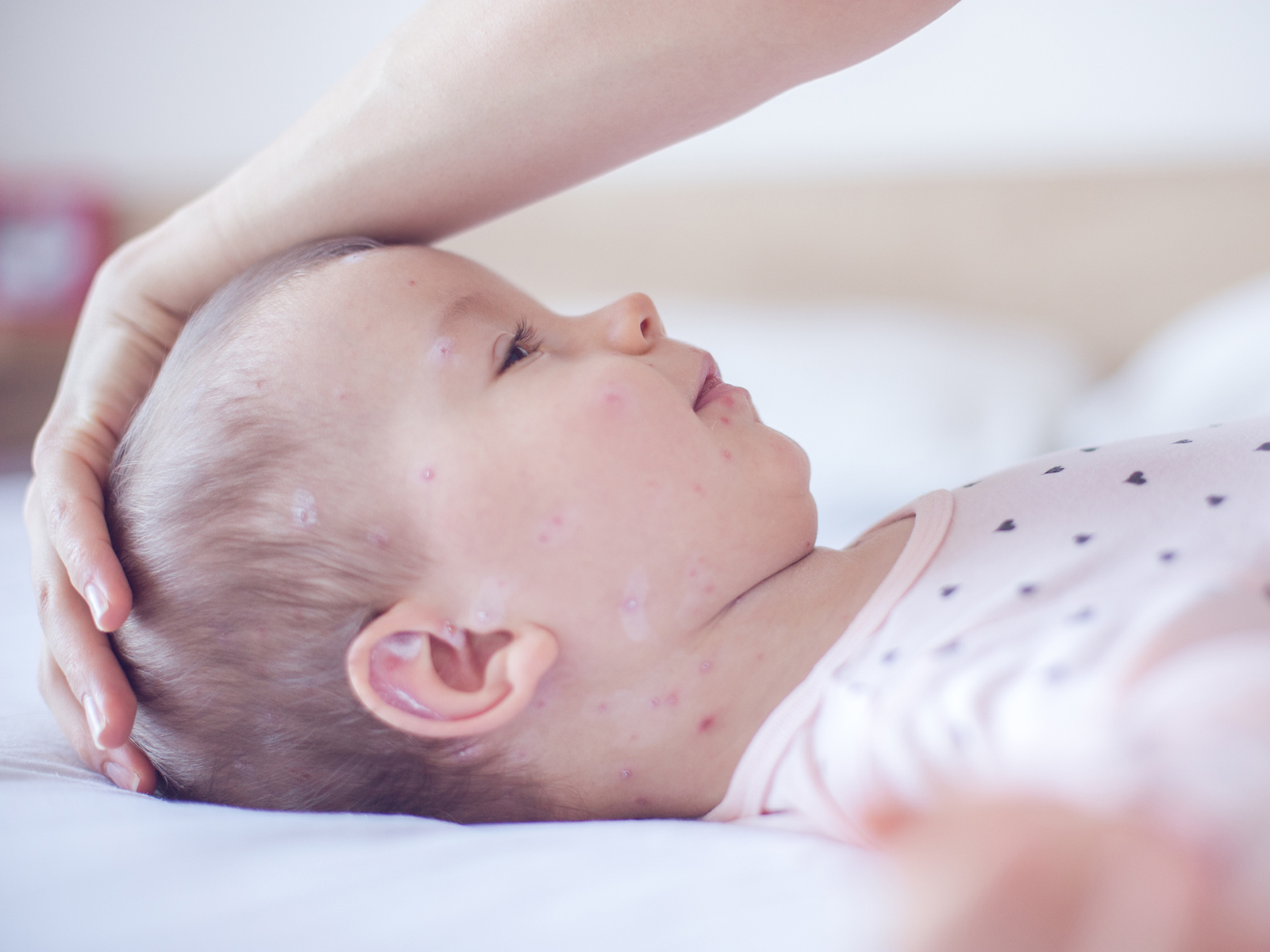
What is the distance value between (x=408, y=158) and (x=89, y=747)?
0.55 m

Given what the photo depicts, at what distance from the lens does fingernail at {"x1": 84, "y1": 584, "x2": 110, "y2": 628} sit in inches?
24.9

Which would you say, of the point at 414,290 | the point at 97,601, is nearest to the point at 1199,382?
the point at 414,290

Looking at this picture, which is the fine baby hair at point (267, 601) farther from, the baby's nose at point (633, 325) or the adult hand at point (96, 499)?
the baby's nose at point (633, 325)

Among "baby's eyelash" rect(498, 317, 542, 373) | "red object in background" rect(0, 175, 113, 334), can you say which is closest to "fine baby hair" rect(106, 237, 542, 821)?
"baby's eyelash" rect(498, 317, 542, 373)

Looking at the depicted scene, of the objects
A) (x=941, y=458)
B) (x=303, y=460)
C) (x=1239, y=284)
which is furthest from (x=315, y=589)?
(x=1239, y=284)

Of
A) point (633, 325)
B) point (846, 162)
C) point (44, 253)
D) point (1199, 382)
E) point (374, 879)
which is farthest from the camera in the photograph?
point (44, 253)

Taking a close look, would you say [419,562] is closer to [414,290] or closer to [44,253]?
[414,290]

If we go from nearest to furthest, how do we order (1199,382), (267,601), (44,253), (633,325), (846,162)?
(267,601), (633,325), (1199,382), (846,162), (44,253)

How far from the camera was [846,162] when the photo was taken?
229cm

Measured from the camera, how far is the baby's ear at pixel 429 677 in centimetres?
63

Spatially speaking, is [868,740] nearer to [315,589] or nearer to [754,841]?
[754,841]

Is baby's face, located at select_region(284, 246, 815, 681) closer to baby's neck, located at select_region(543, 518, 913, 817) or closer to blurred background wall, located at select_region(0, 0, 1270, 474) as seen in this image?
baby's neck, located at select_region(543, 518, 913, 817)

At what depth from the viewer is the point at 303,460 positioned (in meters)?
0.65

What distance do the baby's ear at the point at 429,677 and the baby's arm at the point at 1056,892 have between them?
308mm
